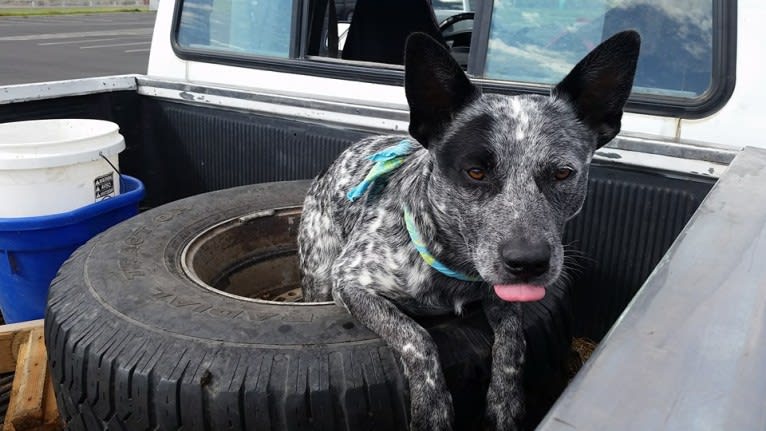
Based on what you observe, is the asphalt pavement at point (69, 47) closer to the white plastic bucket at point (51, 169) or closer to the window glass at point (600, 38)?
the white plastic bucket at point (51, 169)

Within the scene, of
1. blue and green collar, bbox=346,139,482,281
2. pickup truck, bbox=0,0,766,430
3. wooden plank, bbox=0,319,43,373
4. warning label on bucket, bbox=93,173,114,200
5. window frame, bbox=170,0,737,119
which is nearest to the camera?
pickup truck, bbox=0,0,766,430

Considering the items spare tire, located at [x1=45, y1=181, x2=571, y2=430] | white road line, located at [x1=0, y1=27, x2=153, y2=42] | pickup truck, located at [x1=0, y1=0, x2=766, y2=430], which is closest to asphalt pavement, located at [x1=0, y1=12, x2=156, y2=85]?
white road line, located at [x1=0, y1=27, x2=153, y2=42]

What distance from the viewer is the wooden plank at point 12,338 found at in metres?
2.51

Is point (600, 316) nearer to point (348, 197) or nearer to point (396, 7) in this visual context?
point (348, 197)

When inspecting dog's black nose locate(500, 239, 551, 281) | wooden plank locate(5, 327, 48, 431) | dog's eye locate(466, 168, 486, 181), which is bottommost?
wooden plank locate(5, 327, 48, 431)

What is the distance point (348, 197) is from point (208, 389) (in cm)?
94

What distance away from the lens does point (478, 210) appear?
1.79 metres

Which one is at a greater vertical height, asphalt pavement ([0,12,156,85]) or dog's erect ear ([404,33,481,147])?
dog's erect ear ([404,33,481,147])

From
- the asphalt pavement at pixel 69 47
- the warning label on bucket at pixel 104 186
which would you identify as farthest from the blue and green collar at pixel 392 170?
the asphalt pavement at pixel 69 47

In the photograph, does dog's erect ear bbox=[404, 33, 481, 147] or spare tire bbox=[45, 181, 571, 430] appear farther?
dog's erect ear bbox=[404, 33, 481, 147]

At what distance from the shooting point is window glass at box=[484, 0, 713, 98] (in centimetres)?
228

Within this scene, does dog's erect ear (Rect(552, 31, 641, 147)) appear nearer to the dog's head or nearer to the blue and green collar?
the dog's head

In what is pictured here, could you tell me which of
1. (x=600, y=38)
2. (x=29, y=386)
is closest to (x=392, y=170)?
(x=600, y=38)

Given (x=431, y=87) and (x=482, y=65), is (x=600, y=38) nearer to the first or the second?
(x=482, y=65)
